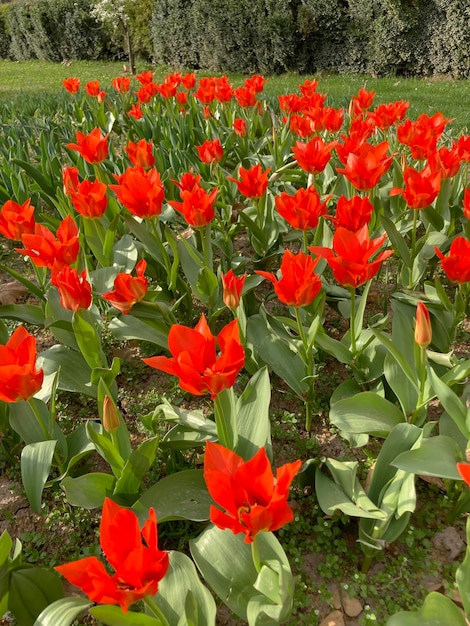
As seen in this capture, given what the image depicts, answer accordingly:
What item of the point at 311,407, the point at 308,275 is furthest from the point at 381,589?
the point at 308,275

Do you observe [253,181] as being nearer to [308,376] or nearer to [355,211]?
[355,211]

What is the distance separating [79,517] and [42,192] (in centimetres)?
213

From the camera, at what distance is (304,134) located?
2.93m

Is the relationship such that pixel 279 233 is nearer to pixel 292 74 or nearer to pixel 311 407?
pixel 311 407

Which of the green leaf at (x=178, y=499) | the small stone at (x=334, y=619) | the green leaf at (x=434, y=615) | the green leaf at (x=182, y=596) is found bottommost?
the small stone at (x=334, y=619)

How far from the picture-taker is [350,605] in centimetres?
140

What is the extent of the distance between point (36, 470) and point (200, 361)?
2.29 ft

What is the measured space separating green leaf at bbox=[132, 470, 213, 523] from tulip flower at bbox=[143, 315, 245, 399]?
0.44m

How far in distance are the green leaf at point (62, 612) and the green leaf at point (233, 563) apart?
274 mm

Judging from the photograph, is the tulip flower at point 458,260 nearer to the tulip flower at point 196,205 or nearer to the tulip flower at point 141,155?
the tulip flower at point 196,205

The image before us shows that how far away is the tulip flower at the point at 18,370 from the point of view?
1281 millimetres

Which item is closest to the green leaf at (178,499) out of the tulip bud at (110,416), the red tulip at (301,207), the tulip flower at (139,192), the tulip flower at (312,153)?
the tulip bud at (110,416)

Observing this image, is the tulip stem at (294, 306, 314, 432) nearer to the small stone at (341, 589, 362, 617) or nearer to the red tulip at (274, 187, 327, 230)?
the red tulip at (274, 187, 327, 230)

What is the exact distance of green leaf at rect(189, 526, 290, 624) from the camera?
3.98 ft
